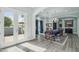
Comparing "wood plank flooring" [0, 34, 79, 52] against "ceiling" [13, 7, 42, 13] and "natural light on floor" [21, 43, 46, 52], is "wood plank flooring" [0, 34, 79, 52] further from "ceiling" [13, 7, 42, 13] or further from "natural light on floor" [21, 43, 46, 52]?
"ceiling" [13, 7, 42, 13]

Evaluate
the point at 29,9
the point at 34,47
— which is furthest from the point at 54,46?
the point at 29,9

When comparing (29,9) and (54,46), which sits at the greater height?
(29,9)

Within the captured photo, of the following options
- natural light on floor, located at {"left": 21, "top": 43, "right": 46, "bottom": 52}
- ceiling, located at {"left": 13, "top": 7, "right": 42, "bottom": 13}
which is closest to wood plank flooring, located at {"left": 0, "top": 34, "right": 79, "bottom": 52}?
natural light on floor, located at {"left": 21, "top": 43, "right": 46, "bottom": 52}

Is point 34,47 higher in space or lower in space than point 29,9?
lower

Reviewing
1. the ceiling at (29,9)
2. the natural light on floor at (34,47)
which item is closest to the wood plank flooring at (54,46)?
the natural light on floor at (34,47)

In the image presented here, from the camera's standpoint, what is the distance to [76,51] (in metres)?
2.67

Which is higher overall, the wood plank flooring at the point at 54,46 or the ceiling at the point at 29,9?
the ceiling at the point at 29,9

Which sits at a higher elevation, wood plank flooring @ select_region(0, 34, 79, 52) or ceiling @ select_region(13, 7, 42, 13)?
ceiling @ select_region(13, 7, 42, 13)

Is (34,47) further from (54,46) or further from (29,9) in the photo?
(29,9)

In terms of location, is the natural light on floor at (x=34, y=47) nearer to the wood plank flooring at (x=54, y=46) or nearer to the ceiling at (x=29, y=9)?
the wood plank flooring at (x=54, y=46)
